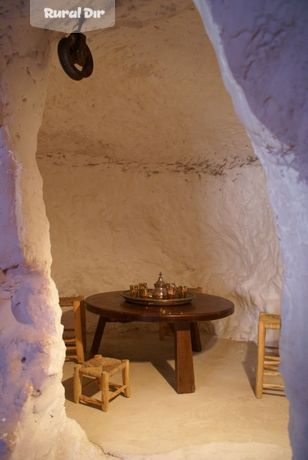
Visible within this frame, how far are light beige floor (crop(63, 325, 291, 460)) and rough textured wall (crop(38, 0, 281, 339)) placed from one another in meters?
0.96

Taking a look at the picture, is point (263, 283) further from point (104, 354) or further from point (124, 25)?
point (124, 25)

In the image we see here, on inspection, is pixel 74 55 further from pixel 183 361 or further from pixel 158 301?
pixel 183 361

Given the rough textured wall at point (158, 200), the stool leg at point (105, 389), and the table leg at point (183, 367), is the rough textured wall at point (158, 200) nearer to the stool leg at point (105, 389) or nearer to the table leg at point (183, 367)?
the table leg at point (183, 367)

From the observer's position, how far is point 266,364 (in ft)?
10.1

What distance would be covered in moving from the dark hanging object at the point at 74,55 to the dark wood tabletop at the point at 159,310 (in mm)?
1638

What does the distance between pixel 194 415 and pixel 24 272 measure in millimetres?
1580

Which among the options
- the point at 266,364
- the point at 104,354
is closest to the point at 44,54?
the point at 266,364

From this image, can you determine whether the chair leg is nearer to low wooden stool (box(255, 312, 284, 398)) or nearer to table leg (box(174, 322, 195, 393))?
table leg (box(174, 322, 195, 393))

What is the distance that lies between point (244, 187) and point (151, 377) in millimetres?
2137

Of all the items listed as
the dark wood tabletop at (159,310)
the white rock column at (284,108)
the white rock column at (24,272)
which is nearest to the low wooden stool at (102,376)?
the dark wood tabletop at (159,310)

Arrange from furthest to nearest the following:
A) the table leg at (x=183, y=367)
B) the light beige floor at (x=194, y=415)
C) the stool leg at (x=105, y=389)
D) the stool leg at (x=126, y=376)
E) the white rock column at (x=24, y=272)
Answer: the table leg at (x=183, y=367), the stool leg at (x=126, y=376), the stool leg at (x=105, y=389), the light beige floor at (x=194, y=415), the white rock column at (x=24, y=272)
